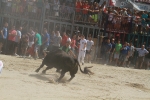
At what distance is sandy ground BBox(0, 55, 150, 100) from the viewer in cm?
1095

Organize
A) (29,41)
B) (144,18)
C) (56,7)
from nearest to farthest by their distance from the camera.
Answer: (29,41), (56,7), (144,18)

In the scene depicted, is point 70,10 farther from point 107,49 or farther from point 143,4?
point 143,4

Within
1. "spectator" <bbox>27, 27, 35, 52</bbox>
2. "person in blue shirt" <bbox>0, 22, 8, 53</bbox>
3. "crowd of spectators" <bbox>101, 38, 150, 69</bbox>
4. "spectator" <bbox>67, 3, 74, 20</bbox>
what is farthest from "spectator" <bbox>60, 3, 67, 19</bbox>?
"person in blue shirt" <bbox>0, 22, 8, 53</bbox>

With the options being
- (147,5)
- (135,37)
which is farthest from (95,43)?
(147,5)

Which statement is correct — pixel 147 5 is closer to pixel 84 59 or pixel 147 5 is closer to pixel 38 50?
pixel 84 59

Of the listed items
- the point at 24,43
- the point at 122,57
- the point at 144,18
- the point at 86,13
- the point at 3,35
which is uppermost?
the point at 86,13

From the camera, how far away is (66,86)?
13266mm

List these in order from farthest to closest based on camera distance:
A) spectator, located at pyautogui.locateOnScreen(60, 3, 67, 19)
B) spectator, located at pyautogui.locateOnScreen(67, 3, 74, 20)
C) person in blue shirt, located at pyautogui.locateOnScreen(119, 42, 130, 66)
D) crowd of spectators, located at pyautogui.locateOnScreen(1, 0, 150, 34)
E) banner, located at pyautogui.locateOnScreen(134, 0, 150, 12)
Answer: banner, located at pyautogui.locateOnScreen(134, 0, 150, 12) → person in blue shirt, located at pyautogui.locateOnScreen(119, 42, 130, 66) → spectator, located at pyautogui.locateOnScreen(67, 3, 74, 20) → spectator, located at pyautogui.locateOnScreen(60, 3, 67, 19) → crowd of spectators, located at pyautogui.locateOnScreen(1, 0, 150, 34)

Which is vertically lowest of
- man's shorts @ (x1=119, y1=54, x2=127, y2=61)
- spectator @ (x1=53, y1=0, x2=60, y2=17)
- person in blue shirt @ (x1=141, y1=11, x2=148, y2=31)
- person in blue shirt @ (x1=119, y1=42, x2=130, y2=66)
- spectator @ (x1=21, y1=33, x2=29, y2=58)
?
man's shorts @ (x1=119, y1=54, x2=127, y2=61)

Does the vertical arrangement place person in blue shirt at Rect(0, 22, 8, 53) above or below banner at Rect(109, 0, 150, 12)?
below

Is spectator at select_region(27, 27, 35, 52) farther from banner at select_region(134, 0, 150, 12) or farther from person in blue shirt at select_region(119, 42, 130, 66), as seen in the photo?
banner at select_region(134, 0, 150, 12)

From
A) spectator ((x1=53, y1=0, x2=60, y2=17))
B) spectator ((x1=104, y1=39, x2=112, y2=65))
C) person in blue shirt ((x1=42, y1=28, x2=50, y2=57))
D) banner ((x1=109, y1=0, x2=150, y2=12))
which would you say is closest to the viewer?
person in blue shirt ((x1=42, y1=28, x2=50, y2=57))

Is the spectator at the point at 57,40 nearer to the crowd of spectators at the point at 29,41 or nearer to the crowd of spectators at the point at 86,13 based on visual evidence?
the crowd of spectators at the point at 29,41

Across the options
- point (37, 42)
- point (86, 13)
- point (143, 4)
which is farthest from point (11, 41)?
point (143, 4)
